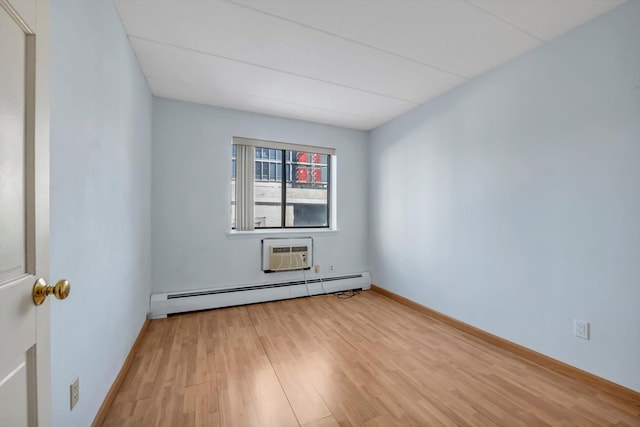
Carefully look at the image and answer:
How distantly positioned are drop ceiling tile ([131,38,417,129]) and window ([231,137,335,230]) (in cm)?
76

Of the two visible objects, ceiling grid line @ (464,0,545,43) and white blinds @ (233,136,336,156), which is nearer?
ceiling grid line @ (464,0,545,43)

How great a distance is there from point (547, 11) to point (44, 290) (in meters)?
2.94

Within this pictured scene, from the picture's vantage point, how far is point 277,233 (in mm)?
3627

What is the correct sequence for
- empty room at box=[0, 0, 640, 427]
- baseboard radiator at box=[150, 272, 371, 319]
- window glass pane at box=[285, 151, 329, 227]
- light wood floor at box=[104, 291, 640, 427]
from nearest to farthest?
empty room at box=[0, 0, 640, 427]
light wood floor at box=[104, 291, 640, 427]
baseboard radiator at box=[150, 272, 371, 319]
window glass pane at box=[285, 151, 329, 227]

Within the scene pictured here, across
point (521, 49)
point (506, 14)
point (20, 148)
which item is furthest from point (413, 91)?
point (20, 148)

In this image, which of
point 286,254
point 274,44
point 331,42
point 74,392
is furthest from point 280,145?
point 74,392

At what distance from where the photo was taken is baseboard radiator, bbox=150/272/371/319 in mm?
2967

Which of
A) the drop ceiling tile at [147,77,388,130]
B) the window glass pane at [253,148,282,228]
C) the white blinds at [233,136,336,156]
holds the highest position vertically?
the drop ceiling tile at [147,77,388,130]

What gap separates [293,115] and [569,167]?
2923 millimetres

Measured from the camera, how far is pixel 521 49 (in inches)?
84.6

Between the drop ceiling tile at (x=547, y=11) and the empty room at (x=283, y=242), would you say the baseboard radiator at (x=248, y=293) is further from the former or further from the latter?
the drop ceiling tile at (x=547, y=11)

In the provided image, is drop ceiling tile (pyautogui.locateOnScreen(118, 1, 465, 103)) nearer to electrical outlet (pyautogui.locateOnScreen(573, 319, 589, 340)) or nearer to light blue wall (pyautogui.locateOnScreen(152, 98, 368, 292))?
light blue wall (pyautogui.locateOnScreen(152, 98, 368, 292))

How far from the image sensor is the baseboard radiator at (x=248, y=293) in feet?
9.73

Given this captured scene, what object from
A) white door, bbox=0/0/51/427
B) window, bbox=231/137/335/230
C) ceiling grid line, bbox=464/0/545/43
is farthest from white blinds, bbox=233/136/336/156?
white door, bbox=0/0/51/427
